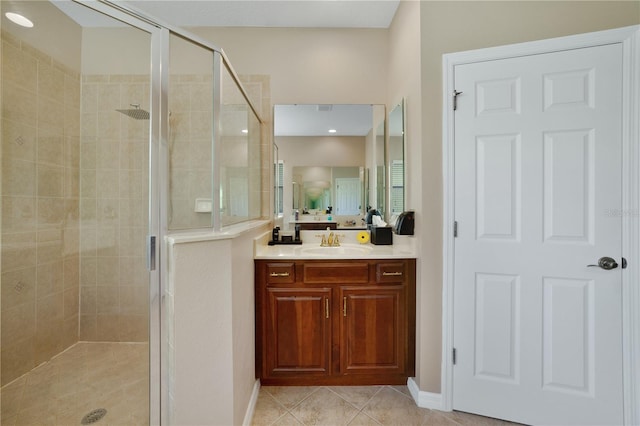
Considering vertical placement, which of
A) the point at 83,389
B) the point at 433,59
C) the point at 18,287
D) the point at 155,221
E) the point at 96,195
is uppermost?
the point at 433,59

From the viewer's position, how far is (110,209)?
146 cm

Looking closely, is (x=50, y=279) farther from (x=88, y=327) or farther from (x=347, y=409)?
(x=347, y=409)

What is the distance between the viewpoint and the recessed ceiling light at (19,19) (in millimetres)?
1251

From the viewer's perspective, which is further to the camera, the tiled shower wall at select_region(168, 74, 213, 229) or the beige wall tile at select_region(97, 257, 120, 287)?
the beige wall tile at select_region(97, 257, 120, 287)

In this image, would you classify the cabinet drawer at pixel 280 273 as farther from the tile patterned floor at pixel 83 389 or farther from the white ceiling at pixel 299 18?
the white ceiling at pixel 299 18

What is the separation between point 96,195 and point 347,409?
1947 mm

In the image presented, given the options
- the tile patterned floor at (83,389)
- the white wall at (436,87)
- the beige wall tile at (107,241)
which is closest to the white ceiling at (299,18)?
the white wall at (436,87)

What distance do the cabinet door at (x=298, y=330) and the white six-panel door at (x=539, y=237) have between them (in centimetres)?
85

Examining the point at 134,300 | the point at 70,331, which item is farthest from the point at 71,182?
the point at 70,331

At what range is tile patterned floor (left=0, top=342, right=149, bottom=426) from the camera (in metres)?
1.31

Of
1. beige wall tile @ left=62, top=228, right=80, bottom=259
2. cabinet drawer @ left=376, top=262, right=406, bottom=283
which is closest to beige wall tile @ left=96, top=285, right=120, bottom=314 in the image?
beige wall tile @ left=62, top=228, right=80, bottom=259

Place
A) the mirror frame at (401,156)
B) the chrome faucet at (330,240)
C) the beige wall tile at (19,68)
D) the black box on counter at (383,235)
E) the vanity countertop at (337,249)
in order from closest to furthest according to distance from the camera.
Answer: the beige wall tile at (19,68), the vanity countertop at (337,249), the mirror frame at (401,156), the black box on counter at (383,235), the chrome faucet at (330,240)

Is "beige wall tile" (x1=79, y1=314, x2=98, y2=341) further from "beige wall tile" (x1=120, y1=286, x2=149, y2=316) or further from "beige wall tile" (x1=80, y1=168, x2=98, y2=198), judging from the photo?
"beige wall tile" (x1=80, y1=168, x2=98, y2=198)

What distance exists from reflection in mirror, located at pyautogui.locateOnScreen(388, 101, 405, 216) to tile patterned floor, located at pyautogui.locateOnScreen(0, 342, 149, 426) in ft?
6.29
